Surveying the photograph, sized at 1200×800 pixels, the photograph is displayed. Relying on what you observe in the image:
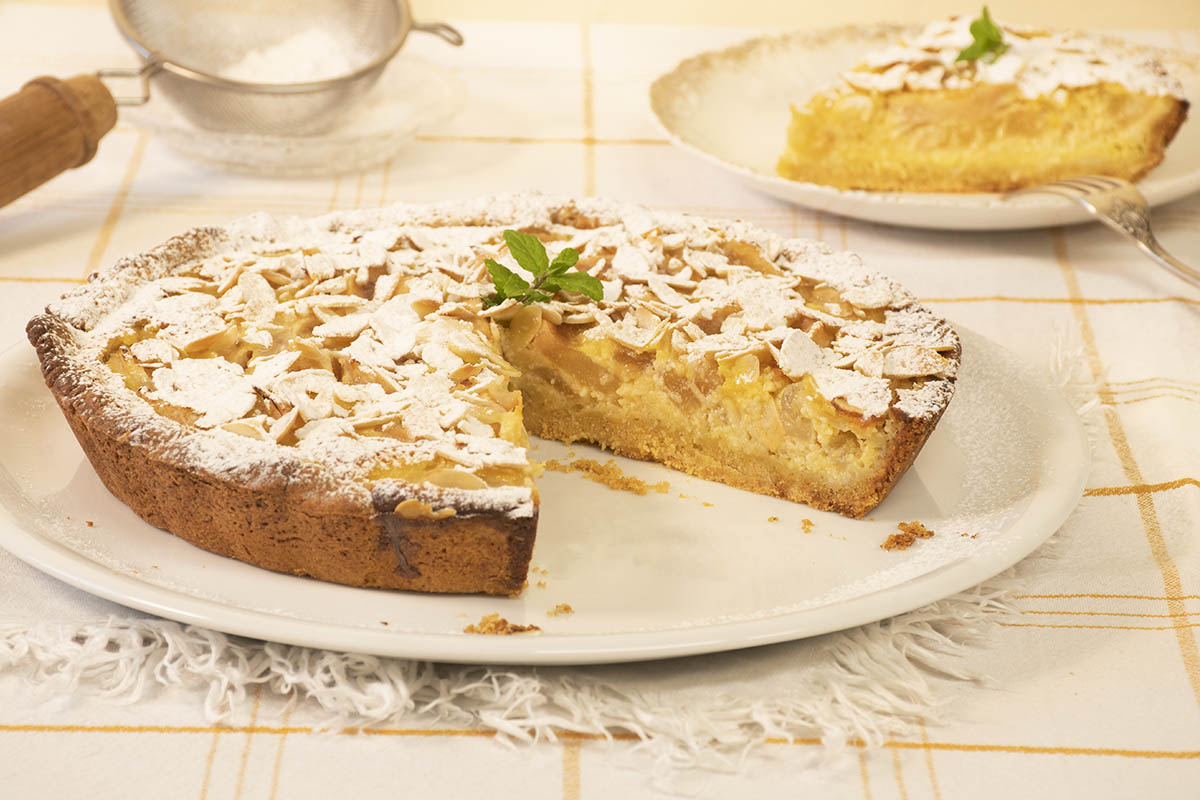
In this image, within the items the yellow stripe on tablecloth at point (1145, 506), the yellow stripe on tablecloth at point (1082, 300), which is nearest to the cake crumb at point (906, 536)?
the yellow stripe on tablecloth at point (1145, 506)

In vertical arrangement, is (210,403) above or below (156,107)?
above

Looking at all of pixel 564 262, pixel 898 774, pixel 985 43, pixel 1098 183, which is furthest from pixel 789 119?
pixel 898 774

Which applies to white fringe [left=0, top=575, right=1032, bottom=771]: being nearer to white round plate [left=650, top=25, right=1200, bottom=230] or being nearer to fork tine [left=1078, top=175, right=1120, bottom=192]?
white round plate [left=650, top=25, right=1200, bottom=230]

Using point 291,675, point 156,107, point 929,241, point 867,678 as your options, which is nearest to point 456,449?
point 291,675

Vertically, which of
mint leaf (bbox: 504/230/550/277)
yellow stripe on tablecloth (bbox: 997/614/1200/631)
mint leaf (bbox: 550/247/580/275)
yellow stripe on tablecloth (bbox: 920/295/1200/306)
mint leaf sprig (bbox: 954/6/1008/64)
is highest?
mint leaf (bbox: 504/230/550/277)

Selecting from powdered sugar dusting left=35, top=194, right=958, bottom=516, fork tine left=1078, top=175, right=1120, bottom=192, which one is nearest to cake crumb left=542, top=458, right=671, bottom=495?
powdered sugar dusting left=35, top=194, right=958, bottom=516

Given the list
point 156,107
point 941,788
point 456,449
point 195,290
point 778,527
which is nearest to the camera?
point 941,788

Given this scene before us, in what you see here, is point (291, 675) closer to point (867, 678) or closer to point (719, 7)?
point (867, 678)
